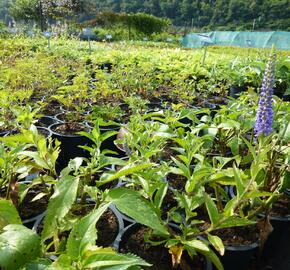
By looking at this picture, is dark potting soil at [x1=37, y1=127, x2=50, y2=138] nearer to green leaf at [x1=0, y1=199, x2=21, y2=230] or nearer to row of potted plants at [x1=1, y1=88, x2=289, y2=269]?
row of potted plants at [x1=1, y1=88, x2=289, y2=269]

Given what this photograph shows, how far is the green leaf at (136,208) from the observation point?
106 cm

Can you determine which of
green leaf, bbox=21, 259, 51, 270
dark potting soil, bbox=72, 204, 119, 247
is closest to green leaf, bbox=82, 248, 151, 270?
green leaf, bbox=21, 259, 51, 270

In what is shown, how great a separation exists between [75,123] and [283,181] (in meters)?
2.31

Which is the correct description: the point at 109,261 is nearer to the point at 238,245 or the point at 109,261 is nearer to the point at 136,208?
the point at 136,208

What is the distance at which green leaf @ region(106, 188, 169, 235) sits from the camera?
106 cm

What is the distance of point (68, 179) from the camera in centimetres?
136

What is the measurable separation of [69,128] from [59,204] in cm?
231

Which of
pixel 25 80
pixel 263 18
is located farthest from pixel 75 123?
pixel 263 18

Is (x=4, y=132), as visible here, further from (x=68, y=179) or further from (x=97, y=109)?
(x=68, y=179)

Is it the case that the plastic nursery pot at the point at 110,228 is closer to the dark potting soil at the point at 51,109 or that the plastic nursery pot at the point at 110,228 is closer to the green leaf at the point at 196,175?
the green leaf at the point at 196,175

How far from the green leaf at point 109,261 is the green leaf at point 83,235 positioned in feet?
0.14

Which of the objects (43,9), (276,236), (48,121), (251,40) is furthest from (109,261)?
(251,40)

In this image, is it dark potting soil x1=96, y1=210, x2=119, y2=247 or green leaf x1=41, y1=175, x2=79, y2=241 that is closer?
green leaf x1=41, y1=175, x2=79, y2=241

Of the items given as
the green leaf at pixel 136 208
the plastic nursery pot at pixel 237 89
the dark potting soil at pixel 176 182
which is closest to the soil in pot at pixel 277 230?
the dark potting soil at pixel 176 182
